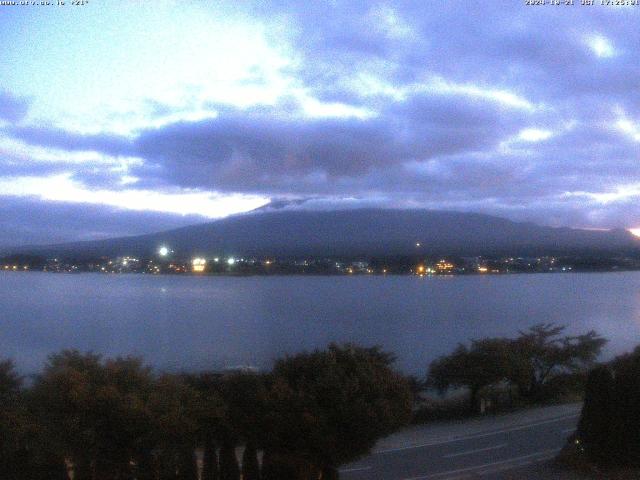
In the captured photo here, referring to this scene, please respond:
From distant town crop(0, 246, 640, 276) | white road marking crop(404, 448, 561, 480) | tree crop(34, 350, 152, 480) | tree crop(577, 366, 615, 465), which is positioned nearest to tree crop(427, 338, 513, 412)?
white road marking crop(404, 448, 561, 480)

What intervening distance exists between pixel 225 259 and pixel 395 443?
4709cm

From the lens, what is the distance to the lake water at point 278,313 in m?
30.0

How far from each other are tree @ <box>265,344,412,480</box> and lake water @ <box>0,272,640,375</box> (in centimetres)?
1207

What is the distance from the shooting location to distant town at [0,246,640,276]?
51188mm

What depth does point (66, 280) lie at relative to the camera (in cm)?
5822

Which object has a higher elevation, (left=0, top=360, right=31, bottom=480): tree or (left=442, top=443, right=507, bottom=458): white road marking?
(left=0, top=360, right=31, bottom=480): tree

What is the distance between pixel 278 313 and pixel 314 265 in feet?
57.9

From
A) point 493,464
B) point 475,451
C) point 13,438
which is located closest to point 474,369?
point 475,451

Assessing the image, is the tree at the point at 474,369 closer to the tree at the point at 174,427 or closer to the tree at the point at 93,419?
the tree at the point at 174,427

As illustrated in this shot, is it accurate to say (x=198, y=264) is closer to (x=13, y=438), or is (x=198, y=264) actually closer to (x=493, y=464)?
(x=493, y=464)

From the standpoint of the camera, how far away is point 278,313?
139 ft

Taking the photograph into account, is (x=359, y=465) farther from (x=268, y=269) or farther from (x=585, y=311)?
(x=268, y=269)

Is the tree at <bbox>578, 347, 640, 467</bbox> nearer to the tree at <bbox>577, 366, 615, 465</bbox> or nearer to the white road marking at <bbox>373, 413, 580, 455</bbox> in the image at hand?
the tree at <bbox>577, 366, 615, 465</bbox>

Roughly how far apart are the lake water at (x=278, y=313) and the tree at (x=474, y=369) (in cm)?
492
